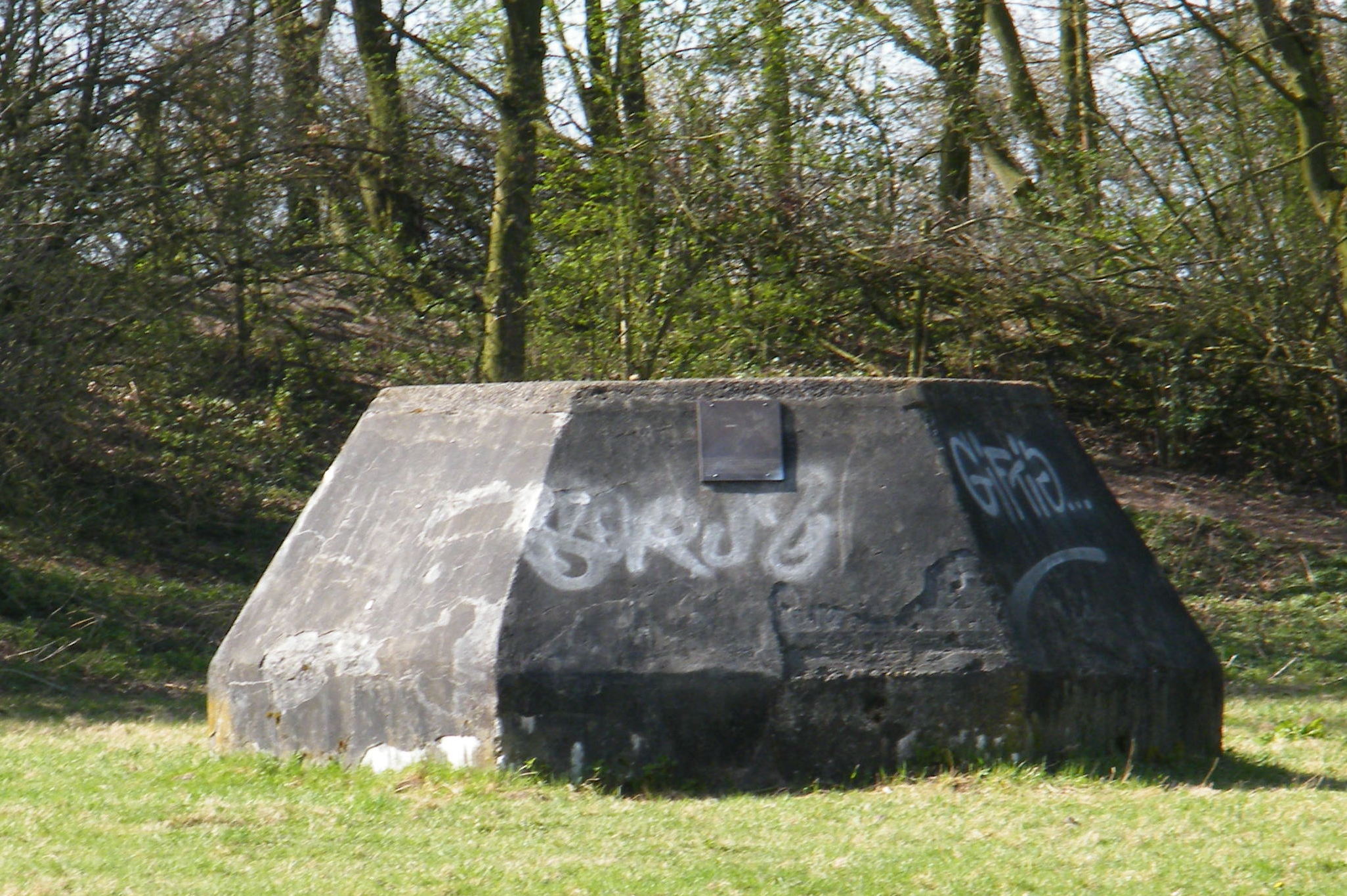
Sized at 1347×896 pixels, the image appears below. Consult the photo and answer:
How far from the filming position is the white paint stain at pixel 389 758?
6.00 meters

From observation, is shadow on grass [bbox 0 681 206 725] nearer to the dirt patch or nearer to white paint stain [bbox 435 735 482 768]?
white paint stain [bbox 435 735 482 768]

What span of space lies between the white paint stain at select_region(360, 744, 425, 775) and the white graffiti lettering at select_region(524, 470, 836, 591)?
87cm

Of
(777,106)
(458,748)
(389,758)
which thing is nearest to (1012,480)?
(458,748)

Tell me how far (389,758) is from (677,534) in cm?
147

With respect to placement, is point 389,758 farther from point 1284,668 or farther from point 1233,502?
point 1233,502

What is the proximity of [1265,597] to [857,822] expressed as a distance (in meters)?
9.18

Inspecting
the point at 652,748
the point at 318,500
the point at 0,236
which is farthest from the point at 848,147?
the point at 652,748

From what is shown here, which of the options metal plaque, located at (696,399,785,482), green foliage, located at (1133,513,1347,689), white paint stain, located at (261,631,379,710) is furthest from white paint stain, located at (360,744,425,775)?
green foliage, located at (1133,513,1347,689)

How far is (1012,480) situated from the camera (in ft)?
21.6

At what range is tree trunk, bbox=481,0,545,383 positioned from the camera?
13609 millimetres

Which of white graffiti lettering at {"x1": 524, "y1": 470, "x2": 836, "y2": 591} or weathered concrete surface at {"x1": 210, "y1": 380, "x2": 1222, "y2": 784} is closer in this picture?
weathered concrete surface at {"x1": 210, "y1": 380, "x2": 1222, "y2": 784}

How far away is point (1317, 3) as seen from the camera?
13516 millimetres

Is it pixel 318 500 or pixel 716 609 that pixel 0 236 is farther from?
pixel 716 609

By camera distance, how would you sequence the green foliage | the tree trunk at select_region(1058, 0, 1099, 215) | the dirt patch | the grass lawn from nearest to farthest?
the grass lawn → the green foliage → the tree trunk at select_region(1058, 0, 1099, 215) → the dirt patch
